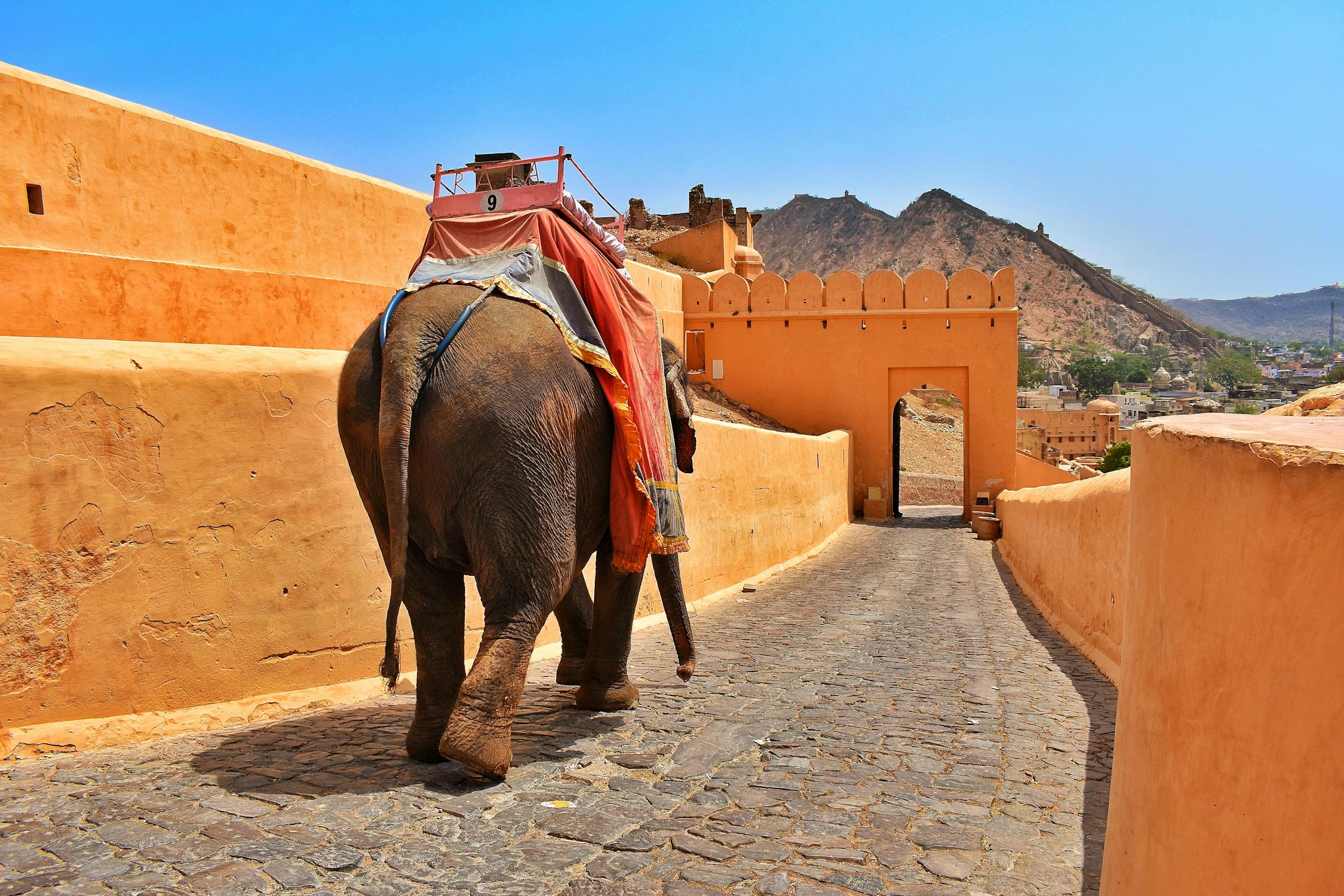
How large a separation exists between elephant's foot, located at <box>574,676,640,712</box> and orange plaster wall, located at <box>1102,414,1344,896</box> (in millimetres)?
3104

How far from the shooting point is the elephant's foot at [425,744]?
4109 mm

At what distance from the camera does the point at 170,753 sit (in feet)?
13.2

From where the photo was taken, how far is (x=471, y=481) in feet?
12.3

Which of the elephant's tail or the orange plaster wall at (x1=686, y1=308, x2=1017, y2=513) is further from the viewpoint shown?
the orange plaster wall at (x1=686, y1=308, x2=1017, y2=513)

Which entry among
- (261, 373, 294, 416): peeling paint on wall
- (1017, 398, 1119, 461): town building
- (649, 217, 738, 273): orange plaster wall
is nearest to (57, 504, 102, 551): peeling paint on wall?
(261, 373, 294, 416): peeling paint on wall

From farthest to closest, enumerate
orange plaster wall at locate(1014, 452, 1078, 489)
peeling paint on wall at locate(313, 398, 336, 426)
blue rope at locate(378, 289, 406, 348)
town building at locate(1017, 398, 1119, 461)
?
1. town building at locate(1017, 398, 1119, 461)
2. orange plaster wall at locate(1014, 452, 1078, 489)
3. peeling paint on wall at locate(313, 398, 336, 426)
4. blue rope at locate(378, 289, 406, 348)

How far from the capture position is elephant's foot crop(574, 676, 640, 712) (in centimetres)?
520

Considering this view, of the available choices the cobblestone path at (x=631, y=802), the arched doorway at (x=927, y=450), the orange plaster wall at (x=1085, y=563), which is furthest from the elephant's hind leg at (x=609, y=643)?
the arched doorway at (x=927, y=450)

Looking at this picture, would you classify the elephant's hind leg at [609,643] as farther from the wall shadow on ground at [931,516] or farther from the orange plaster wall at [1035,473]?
the orange plaster wall at [1035,473]

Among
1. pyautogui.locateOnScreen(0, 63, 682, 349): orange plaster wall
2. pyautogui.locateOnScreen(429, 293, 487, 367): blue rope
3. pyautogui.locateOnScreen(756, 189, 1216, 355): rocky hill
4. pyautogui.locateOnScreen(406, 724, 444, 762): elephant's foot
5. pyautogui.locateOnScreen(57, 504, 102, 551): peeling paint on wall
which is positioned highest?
pyautogui.locateOnScreen(756, 189, 1216, 355): rocky hill

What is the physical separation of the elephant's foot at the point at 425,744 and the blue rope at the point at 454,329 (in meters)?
1.54

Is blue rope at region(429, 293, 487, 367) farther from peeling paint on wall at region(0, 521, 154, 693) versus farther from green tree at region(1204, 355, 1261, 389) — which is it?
green tree at region(1204, 355, 1261, 389)

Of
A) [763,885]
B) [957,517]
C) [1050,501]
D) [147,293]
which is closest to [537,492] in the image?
[763,885]

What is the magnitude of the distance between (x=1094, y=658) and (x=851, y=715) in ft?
8.61
